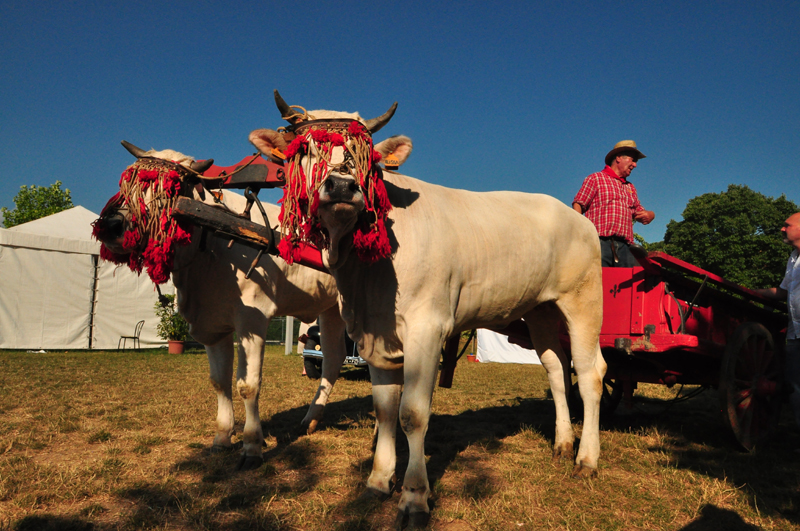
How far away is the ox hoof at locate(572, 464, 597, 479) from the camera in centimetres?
385

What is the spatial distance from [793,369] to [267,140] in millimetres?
4931

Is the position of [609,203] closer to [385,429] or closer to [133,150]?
[385,429]

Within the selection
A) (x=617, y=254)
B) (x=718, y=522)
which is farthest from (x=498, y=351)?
(x=718, y=522)

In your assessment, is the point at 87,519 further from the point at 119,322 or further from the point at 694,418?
the point at 119,322

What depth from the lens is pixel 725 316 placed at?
5.07 metres

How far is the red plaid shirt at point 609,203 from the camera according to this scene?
16.8ft

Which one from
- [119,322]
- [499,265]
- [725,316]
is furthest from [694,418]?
[119,322]

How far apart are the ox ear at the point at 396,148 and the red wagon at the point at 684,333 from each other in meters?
1.19

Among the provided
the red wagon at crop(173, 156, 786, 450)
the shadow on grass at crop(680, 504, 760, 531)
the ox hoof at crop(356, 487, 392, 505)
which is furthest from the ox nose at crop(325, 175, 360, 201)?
the shadow on grass at crop(680, 504, 760, 531)

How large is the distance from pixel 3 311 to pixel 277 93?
1630 centimetres

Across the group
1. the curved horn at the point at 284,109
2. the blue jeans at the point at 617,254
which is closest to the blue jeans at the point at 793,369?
the blue jeans at the point at 617,254

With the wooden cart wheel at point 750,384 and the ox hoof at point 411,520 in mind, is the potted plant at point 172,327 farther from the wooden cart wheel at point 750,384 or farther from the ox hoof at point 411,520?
the wooden cart wheel at point 750,384

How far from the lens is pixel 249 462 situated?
3959mm

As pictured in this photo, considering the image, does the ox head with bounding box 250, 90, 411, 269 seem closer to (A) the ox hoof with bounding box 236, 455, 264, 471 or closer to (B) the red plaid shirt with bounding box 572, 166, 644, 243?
(A) the ox hoof with bounding box 236, 455, 264, 471
